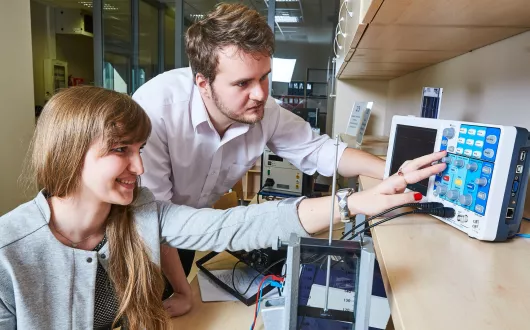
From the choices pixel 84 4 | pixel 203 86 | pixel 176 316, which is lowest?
pixel 176 316

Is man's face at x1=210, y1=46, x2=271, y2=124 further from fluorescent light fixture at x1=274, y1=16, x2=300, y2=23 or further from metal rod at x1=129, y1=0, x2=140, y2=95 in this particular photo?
fluorescent light fixture at x1=274, y1=16, x2=300, y2=23

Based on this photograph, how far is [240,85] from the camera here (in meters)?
1.02

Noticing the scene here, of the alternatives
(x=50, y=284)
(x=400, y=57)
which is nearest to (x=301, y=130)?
(x=400, y=57)

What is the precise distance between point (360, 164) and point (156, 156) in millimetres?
609

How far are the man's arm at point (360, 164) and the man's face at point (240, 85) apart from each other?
0.32 m

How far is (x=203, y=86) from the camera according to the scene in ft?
3.63

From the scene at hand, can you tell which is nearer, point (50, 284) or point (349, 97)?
point (50, 284)

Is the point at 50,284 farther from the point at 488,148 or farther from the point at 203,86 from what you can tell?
the point at 488,148

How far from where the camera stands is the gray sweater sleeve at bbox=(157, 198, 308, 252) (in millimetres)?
755

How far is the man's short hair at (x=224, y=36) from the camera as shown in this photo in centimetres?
101

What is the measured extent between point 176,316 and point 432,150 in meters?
0.69

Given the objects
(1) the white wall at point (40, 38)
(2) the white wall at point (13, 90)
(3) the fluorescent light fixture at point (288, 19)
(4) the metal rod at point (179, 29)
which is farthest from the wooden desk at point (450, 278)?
(1) the white wall at point (40, 38)

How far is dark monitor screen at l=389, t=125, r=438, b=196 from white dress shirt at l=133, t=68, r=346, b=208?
0.30 meters

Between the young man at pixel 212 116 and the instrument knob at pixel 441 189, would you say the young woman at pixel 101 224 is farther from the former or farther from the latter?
the young man at pixel 212 116
